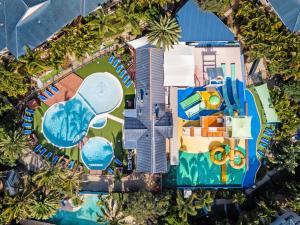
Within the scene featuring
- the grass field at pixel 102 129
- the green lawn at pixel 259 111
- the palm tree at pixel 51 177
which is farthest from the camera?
the green lawn at pixel 259 111

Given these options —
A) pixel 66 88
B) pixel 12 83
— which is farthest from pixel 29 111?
pixel 66 88

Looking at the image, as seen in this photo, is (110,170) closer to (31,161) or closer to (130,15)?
(31,161)

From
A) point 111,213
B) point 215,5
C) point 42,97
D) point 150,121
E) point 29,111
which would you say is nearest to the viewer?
point 215,5

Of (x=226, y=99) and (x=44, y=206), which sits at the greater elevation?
(x=226, y=99)

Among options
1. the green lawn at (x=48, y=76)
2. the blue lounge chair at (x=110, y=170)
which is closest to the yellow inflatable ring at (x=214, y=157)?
the blue lounge chair at (x=110, y=170)

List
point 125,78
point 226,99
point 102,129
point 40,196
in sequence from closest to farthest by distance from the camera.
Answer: point 40,196 < point 226,99 < point 102,129 < point 125,78

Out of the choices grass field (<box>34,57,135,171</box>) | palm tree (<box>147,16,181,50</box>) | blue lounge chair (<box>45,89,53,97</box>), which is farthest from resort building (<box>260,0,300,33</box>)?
blue lounge chair (<box>45,89,53,97</box>)

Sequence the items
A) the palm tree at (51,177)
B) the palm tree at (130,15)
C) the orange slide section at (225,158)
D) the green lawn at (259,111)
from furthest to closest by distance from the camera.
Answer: the green lawn at (259,111) → the orange slide section at (225,158) → the palm tree at (130,15) → the palm tree at (51,177)

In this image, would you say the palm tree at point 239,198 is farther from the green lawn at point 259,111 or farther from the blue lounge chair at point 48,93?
the blue lounge chair at point 48,93
